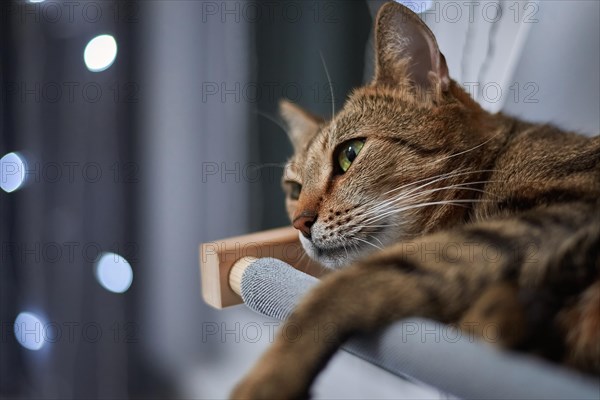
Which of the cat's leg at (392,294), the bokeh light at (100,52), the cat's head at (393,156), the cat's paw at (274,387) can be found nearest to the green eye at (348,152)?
the cat's head at (393,156)

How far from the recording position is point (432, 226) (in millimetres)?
805

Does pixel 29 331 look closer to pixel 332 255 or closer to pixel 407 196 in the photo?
pixel 332 255

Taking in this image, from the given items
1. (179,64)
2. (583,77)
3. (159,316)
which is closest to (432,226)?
(583,77)

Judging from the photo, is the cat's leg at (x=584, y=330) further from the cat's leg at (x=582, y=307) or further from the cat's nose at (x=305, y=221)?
the cat's nose at (x=305, y=221)

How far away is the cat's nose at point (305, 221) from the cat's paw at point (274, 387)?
1.14 feet

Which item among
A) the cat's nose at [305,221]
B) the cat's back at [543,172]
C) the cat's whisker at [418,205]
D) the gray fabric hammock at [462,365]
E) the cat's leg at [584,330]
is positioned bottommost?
the gray fabric hammock at [462,365]

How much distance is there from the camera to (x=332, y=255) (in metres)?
0.83

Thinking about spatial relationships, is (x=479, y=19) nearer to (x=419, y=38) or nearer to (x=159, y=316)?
(x=419, y=38)

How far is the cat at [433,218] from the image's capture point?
51 cm

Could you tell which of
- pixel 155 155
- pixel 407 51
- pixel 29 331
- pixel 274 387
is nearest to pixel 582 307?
pixel 274 387

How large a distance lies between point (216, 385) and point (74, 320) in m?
0.44

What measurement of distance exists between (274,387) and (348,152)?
470 mm

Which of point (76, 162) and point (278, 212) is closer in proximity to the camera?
point (76, 162)

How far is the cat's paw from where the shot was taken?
0.50 m
